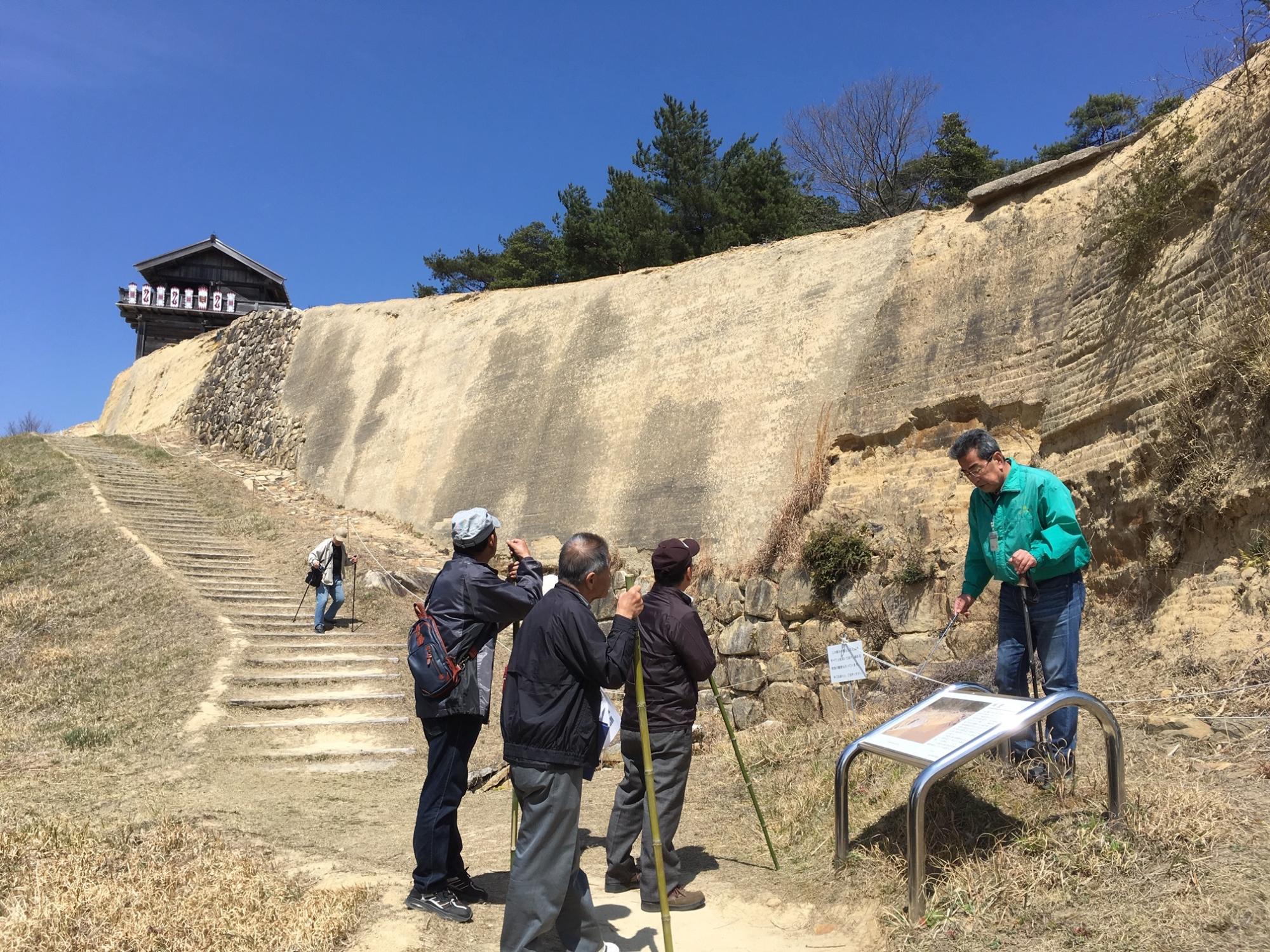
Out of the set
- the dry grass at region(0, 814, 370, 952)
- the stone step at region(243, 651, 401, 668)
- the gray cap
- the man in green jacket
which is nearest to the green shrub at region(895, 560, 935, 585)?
the man in green jacket

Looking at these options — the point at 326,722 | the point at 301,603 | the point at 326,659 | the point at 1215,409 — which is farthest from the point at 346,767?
the point at 1215,409

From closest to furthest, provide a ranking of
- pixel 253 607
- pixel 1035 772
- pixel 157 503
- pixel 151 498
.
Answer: pixel 1035 772 < pixel 253 607 < pixel 157 503 < pixel 151 498

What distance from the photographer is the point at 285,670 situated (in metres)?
10.7

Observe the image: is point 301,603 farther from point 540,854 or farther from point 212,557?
point 540,854

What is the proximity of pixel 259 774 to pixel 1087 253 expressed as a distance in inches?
356

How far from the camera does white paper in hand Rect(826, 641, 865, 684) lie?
6.53 meters

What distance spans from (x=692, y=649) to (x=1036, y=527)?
1.82 metres

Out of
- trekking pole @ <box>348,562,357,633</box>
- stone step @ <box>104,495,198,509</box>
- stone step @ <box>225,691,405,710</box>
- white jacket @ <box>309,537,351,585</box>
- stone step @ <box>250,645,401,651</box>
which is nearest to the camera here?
stone step @ <box>225,691,405,710</box>

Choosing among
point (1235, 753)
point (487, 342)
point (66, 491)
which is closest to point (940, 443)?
point (1235, 753)

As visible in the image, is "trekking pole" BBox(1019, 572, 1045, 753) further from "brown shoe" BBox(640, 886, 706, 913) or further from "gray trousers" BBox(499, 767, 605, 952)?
"gray trousers" BBox(499, 767, 605, 952)

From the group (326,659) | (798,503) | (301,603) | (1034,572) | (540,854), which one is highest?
(798,503)

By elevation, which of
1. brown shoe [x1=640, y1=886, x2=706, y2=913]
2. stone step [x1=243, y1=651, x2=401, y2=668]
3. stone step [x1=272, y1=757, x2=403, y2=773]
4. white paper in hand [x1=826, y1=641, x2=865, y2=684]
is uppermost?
white paper in hand [x1=826, y1=641, x2=865, y2=684]

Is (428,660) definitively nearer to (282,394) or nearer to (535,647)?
(535,647)

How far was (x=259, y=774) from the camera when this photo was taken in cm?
780
